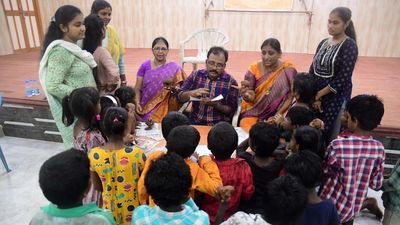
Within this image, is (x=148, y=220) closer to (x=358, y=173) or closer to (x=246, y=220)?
(x=246, y=220)

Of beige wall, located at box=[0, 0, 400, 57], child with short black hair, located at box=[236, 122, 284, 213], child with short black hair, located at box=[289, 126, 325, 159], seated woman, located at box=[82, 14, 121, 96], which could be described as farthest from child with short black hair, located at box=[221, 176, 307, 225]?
beige wall, located at box=[0, 0, 400, 57]

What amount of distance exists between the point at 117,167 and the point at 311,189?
88 cm

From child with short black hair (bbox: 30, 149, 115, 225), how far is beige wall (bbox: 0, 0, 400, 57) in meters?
6.38

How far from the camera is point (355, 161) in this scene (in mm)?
1541

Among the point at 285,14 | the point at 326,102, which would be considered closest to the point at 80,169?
the point at 326,102

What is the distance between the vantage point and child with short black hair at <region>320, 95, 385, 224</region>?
5.06 ft

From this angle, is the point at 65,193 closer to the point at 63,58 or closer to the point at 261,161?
the point at 261,161

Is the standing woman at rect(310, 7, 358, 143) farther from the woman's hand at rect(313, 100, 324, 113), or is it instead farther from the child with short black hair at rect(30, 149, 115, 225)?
the child with short black hair at rect(30, 149, 115, 225)

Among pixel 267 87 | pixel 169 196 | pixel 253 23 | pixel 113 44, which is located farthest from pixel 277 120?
pixel 253 23

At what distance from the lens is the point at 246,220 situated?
1118 mm

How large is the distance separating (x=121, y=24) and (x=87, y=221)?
23.4ft

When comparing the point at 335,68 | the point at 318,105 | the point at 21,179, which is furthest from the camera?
the point at 21,179

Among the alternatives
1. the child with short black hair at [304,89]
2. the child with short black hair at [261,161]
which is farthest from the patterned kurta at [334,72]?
the child with short black hair at [261,161]

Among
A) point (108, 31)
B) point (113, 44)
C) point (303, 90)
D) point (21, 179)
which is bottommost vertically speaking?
point (21, 179)
